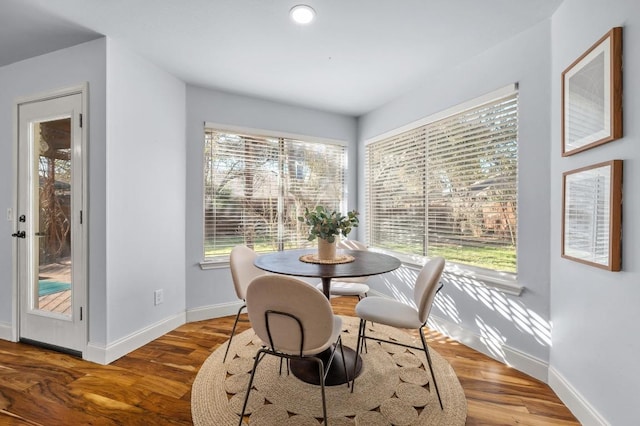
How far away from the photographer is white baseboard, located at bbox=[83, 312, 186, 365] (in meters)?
2.16

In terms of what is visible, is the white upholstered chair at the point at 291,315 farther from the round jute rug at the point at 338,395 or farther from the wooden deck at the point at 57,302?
the wooden deck at the point at 57,302

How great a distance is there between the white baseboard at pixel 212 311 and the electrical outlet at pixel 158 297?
415mm

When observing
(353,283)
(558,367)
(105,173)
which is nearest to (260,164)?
(105,173)

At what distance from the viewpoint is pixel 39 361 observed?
2.18 metres

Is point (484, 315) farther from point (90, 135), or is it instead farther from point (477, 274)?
point (90, 135)

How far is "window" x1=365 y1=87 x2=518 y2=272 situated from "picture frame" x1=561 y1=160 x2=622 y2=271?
47cm

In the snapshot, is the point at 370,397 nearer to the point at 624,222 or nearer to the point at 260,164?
the point at 624,222

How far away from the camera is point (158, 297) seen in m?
2.64

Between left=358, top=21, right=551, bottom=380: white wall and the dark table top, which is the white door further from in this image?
left=358, top=21, right=551, bottom=380: white wall

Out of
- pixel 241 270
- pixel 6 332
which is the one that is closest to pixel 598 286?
pixel 241 270

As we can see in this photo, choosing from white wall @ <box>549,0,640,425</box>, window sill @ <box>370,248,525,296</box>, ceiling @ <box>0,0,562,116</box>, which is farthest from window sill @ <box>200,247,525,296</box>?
ceiling @ <box>0,0,562,116</box>

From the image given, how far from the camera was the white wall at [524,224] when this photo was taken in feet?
6.49

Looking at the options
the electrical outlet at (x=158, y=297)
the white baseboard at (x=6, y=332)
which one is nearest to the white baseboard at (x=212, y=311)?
the electrical outlet at (x=158, y=297)

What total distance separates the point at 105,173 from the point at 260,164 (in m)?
1.57
